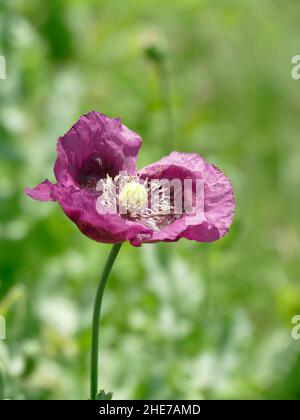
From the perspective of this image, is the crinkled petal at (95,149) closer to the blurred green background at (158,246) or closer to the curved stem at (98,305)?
the curved stem at (98,305)

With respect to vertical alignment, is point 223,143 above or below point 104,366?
above

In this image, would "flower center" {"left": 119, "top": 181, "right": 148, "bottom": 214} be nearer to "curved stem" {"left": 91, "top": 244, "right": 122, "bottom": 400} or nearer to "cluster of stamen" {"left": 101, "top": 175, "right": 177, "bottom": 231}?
"cluster of stamen" {"left": 101, "top": 175, "right": 177, "bottom": 231}

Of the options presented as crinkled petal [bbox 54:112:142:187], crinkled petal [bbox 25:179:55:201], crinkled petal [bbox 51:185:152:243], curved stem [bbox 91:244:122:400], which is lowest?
curved stem [bbox 91:244:122:400]

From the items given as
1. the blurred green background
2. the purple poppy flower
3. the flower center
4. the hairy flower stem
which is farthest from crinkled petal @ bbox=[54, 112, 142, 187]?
the hairy flower stem

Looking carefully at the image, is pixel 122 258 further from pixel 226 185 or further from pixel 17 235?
pixel 226 185

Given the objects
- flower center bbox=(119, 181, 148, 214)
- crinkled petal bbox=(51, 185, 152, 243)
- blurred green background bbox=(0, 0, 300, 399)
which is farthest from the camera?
blurred green background bbox=(0, 0, 300, 399)

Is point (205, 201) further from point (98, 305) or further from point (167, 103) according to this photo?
point (167, 103)
